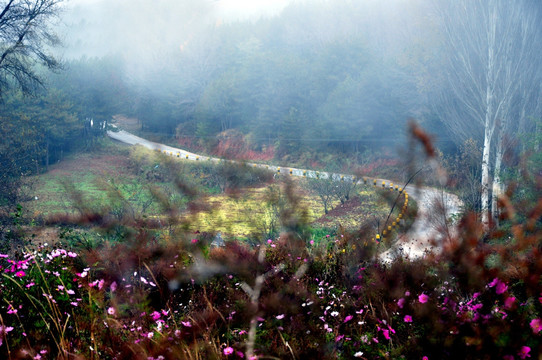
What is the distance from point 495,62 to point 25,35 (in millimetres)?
12041

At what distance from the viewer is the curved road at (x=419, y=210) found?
447cm

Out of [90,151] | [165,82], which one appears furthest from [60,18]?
[165,82]

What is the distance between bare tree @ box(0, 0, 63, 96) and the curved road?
4.67 metres

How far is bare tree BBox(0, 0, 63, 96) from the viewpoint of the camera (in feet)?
29.5

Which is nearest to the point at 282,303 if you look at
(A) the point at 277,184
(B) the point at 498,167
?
(A) the point at 277,184

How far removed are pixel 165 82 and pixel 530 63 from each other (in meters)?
19.3

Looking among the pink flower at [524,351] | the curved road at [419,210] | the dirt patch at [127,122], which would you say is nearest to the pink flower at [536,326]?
the pink flower at [524,351]

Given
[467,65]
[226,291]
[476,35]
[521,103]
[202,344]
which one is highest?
[476,35]

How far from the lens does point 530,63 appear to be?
10.5 m

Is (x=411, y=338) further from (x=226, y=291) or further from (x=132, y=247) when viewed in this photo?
(x=132, y=247)

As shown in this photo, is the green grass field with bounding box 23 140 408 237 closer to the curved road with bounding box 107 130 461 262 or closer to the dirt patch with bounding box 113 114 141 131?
the curved road with bounding box 107 130 461 262

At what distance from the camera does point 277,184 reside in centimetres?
1102

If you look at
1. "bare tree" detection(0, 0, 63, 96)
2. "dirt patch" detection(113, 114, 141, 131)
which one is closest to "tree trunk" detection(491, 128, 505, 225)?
"bare tree" detection(0, 0, 63, 96)

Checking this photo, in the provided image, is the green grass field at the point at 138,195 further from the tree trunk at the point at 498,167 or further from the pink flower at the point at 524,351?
the pink flower at the point at 524,351
